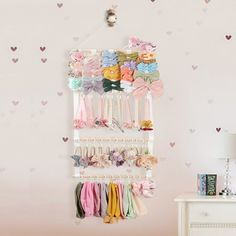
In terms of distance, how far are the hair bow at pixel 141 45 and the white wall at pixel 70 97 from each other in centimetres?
4

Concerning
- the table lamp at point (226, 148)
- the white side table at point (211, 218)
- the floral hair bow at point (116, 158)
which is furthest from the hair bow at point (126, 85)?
the white side table at point (211, 218)

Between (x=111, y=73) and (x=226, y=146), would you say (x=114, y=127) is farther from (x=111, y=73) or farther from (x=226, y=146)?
(x=226, y=146)

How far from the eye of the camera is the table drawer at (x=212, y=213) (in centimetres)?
321

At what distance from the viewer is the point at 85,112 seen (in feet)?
11.7

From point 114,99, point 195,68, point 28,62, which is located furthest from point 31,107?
point 195,68

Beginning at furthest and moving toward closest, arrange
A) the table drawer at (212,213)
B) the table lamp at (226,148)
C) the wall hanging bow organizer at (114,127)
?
the wall hanging bow organizer at (114,127), the table lamp at (226,148), the table drawer at (212,213)

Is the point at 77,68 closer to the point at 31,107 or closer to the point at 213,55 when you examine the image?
the point at 31,107

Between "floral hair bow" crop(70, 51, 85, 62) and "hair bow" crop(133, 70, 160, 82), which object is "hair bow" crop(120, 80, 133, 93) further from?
"floral hair bow" crop(70, 51, 85, 62)

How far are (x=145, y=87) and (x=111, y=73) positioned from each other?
231 mm

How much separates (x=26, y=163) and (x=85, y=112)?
0.50m

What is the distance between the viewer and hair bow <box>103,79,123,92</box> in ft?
11.7

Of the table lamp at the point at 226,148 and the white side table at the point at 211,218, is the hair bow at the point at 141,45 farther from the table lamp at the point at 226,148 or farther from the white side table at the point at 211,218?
the white side table at the point at 211,218

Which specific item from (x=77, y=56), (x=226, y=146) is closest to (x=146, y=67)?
(x=77, y=56)

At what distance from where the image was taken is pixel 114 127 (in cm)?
357
